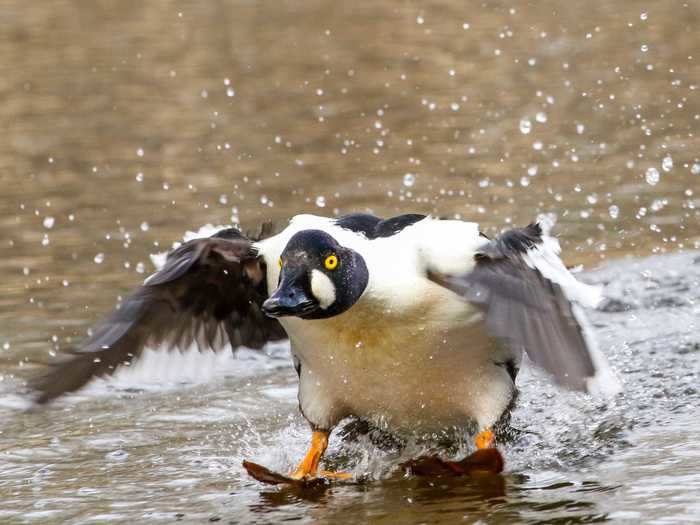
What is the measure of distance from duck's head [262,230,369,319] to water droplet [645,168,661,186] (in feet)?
20.9

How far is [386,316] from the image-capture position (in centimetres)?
521

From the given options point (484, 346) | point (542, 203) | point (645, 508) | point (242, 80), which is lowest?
point (645, 508)

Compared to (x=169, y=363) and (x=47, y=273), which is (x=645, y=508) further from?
(x=47, y=273)

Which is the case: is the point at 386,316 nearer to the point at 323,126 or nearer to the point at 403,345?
the point at 403,345

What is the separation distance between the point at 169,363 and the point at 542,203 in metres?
5.30

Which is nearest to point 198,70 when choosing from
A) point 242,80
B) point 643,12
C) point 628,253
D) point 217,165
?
point 242,80

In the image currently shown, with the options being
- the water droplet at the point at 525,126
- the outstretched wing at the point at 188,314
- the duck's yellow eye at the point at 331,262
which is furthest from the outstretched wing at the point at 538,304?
the water droplet at the point at 525,126

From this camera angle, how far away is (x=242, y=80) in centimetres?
1650

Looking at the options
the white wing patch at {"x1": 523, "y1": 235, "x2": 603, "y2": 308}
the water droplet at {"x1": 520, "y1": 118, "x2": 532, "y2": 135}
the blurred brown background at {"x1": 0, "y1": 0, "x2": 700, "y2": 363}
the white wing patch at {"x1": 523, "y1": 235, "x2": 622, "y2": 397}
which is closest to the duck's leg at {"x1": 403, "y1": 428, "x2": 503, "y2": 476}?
the white wing patch at {"x1": 523, "y1": 235, "x2": 622, "y2": 397}

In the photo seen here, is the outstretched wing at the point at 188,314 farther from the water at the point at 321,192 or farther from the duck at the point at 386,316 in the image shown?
the water at the point at 321,192

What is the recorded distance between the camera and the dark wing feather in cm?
470

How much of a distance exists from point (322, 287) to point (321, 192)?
668 cm

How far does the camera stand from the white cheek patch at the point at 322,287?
16.3 ft

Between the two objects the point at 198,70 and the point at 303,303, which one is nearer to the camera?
the point at 303,303
